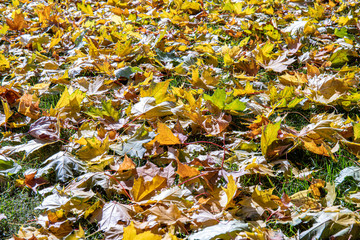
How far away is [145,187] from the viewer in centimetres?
117

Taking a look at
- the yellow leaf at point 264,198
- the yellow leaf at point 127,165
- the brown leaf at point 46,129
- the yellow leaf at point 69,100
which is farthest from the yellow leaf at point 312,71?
the brown leaf at point 46,129

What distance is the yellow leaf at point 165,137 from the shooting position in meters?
1.35

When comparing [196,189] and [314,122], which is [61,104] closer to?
[196,189]

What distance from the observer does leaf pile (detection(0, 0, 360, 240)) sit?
111 centimetres

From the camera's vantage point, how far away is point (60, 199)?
1188 millimetres

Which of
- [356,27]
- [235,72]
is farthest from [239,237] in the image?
[356,27]

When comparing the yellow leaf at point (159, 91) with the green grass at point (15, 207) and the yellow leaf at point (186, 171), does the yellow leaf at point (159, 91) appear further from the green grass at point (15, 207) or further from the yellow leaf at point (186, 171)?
the green grass at point (15, 207)

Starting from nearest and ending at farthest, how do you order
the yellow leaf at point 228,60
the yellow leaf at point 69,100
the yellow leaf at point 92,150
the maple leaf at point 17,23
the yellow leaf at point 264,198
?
the yellow leaf at point 264,198
the yellow leaf at point 92,150
the yellow leaf at point 69,100
the yellow leaf at point 228,60
the maple leaf at point 17,23

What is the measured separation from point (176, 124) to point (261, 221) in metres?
0.65

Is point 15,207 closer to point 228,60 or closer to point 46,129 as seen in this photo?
point 46,129

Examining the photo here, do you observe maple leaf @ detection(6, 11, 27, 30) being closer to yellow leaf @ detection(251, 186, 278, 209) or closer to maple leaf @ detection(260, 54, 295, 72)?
maple leaf @ detection(260, 54, 295, 72)

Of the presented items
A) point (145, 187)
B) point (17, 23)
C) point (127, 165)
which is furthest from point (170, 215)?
point (17, 23)

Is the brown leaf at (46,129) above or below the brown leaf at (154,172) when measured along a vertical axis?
above

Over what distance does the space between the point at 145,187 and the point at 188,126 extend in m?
0.54
